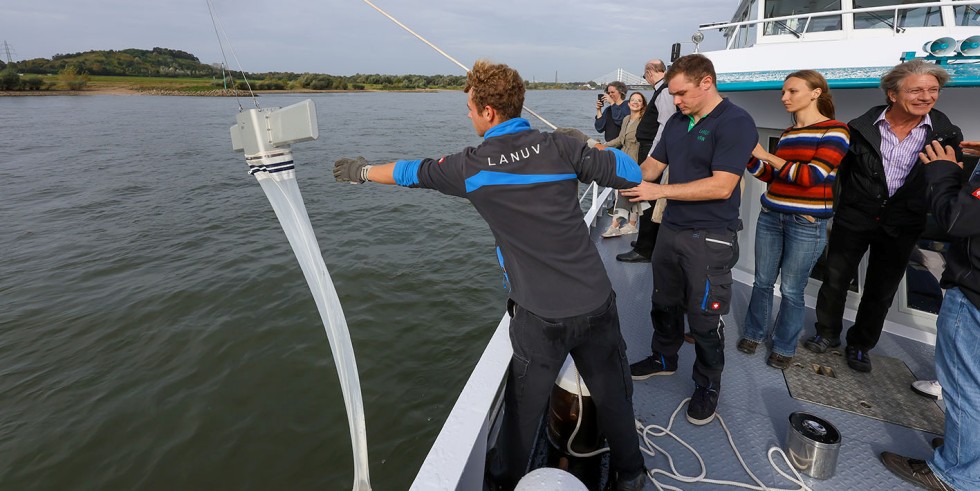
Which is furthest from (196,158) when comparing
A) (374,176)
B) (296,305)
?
(374,176)

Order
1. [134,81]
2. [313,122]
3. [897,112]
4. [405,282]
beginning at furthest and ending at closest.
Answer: [134,81], [405,282], [897,112], [313,122]

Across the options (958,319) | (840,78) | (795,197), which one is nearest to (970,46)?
(840,78)

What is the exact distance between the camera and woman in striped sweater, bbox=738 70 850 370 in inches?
107

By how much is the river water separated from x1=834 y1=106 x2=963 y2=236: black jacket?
Result: 406 centimetres

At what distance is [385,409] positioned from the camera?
198 inches

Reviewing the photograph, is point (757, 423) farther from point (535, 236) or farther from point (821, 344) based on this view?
point (535, 236)

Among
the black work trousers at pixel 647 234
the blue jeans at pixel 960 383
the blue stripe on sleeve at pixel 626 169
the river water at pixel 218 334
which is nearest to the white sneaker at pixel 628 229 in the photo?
the black work trousers at pixel 647 234

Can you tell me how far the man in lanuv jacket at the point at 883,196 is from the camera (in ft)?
8.44

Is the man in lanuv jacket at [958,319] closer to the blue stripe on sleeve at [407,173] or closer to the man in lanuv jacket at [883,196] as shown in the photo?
the man in lanuv jacket at [883,196]

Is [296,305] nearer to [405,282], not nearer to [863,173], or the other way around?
[405,282]

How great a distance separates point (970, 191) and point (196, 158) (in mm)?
21104

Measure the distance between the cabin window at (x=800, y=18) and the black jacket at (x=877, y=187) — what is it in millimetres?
2125

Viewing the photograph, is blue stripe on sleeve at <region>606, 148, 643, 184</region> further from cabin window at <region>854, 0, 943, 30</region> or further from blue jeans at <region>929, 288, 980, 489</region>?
cabin window at <region>854, 0, 943, 30</region>

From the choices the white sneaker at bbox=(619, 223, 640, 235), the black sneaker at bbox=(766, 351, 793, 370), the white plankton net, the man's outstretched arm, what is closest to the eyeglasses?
the black sneaker at bbox=(766, 351, 793, 370)
